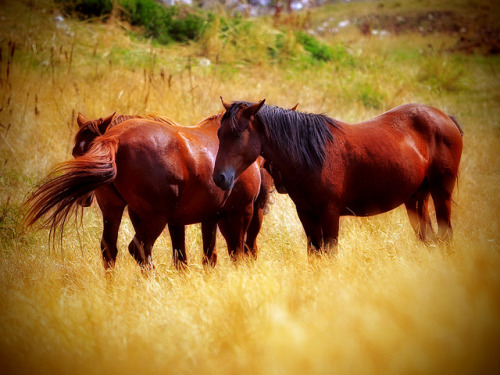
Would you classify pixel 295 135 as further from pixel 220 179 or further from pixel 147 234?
pixel 147 234

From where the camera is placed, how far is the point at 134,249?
4520mm

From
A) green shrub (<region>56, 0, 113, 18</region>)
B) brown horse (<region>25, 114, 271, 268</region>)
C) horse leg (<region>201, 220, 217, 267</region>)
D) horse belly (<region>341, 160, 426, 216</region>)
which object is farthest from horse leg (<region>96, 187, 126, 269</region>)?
green shrub (<region>56, 0, 113, 18</region>)

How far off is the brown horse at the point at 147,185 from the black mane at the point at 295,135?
63 centimetres

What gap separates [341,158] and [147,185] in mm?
1736

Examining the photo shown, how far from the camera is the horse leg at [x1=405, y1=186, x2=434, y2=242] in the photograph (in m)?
5.68

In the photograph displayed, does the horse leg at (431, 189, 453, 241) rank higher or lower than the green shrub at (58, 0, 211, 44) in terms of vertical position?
lower

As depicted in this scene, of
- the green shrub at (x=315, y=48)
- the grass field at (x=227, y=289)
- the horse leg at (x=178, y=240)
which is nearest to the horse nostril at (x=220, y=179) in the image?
the grass field at (x=227, y=289)

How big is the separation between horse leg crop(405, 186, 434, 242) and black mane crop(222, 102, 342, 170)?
158cm

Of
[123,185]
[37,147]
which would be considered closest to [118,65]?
[37,147]

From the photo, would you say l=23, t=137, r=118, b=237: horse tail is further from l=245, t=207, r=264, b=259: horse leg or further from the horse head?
l=245, t=207, r=264, b=259: horse leg

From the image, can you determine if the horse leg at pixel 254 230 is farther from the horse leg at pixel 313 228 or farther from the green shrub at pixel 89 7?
the green shrub at pixel 89 7

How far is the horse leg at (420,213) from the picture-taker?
568cm

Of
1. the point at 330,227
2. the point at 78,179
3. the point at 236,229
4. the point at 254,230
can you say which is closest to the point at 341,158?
the point at 330,227

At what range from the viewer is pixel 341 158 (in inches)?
189
